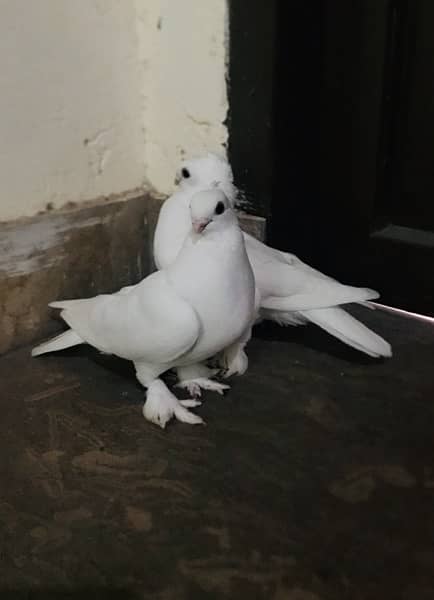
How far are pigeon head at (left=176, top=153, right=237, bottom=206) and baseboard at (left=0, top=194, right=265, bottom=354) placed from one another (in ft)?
0.53

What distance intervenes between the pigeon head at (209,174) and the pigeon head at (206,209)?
0.37 ft

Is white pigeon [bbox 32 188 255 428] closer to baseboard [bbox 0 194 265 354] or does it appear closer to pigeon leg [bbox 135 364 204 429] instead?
pigeon leg [bbox 135 364 204 429]

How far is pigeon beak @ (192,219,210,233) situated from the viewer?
0.84 metres

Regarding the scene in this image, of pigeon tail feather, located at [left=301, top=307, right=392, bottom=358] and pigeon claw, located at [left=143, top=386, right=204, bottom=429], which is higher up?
pigeon tail feather, located at [left=301, top=307, right=392, bottom=358]

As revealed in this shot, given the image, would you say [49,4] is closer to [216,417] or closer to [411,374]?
[216,417]

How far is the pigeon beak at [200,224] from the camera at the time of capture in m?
0.84

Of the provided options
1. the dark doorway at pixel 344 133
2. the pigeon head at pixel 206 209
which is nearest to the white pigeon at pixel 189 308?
the pigeon head at pixel 206 209

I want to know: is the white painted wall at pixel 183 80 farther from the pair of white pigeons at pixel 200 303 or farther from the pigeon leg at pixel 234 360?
the pigeon leg at pixel 234 360

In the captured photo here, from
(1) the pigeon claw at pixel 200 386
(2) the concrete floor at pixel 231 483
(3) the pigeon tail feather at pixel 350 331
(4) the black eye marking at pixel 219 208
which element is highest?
(4) the black eye marking at pixel 219 208

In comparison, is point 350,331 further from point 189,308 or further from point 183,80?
point 183,80

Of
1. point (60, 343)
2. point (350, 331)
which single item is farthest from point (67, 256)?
point (350, 331)

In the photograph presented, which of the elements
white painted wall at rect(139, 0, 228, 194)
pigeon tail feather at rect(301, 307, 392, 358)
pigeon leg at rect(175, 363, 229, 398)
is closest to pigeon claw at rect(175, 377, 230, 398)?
pigeon leg at rect(175, 363, 229, 398)

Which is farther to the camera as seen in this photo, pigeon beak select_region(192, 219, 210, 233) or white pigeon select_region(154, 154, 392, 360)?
white pigeon select_region(154, 154, 392, 360)

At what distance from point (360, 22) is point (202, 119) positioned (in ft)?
0.87
